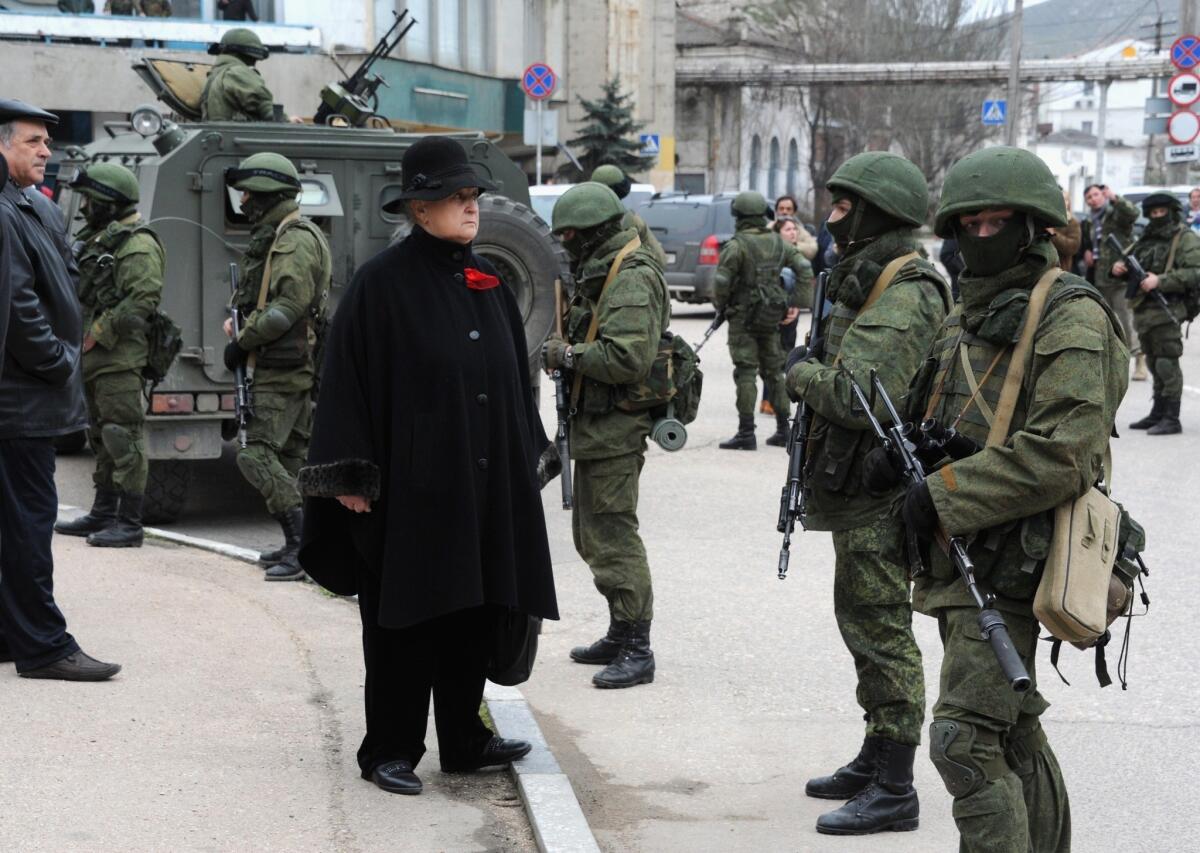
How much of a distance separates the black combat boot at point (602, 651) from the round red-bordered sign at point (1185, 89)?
15938 millimetres

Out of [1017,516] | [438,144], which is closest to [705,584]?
[438,144]

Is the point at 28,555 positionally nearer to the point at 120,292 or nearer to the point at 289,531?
the point at 289,531

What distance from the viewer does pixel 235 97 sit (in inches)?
418

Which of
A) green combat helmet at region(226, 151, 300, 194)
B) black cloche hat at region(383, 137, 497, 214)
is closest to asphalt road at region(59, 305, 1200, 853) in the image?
black cloche hat at region(383, 137, 497, 214)

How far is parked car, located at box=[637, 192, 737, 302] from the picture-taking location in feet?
75.7

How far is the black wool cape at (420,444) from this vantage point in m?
4.85

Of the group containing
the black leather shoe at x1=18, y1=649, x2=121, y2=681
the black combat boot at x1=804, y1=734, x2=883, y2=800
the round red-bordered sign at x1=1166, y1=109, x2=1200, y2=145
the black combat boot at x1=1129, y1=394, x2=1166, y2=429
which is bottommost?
the black combat boot at x1=1129, y1=394, x2=1166, y2=429

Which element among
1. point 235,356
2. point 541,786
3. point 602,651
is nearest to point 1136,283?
point 235,356

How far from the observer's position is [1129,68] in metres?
55.3

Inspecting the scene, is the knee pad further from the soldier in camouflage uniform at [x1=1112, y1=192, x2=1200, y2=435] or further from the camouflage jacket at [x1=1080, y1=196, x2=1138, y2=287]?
the camouflage jacket at [x1=1080, y1=196, x2=1138, y2=287]

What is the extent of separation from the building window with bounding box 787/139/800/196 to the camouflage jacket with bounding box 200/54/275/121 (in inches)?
2532

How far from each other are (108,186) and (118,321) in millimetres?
751

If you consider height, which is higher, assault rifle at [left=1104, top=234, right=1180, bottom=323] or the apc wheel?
assault rifle at [left=1104, top=234, right=1180, bottom=323]

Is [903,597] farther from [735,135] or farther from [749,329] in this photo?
[735,135]
